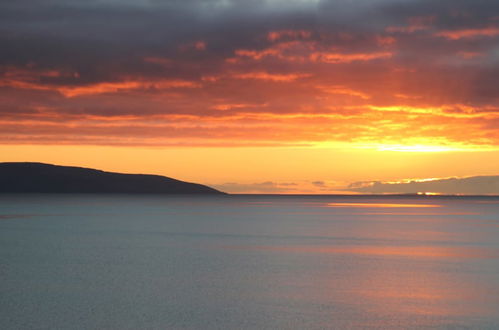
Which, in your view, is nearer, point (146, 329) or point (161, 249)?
point (146, 329)

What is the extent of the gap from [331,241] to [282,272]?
2038 centimetres

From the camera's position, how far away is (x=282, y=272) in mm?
30688

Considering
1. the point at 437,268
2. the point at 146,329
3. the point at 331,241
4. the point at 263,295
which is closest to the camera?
the point at 146,329

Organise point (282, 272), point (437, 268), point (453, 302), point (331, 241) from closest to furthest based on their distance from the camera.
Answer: point (453, 302), point (282, 272), point (437, 268), point (331, 241)

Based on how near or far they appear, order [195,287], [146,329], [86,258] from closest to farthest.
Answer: [146,329]
[195,287]
[86,258]

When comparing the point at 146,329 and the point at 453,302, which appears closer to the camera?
the point at 146,329

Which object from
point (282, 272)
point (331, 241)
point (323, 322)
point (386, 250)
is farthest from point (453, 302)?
point (331, 241)

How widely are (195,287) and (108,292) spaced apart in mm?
3467

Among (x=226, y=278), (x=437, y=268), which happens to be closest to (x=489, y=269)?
(x=437, y=268)

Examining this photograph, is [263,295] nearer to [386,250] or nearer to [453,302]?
[453,302]

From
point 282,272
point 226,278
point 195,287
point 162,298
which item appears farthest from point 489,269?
point 162,298

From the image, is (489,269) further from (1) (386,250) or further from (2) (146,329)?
(2) (146,329)

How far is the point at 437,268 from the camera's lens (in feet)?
108

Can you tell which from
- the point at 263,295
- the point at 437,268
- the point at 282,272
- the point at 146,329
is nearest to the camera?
the point at 146,329
